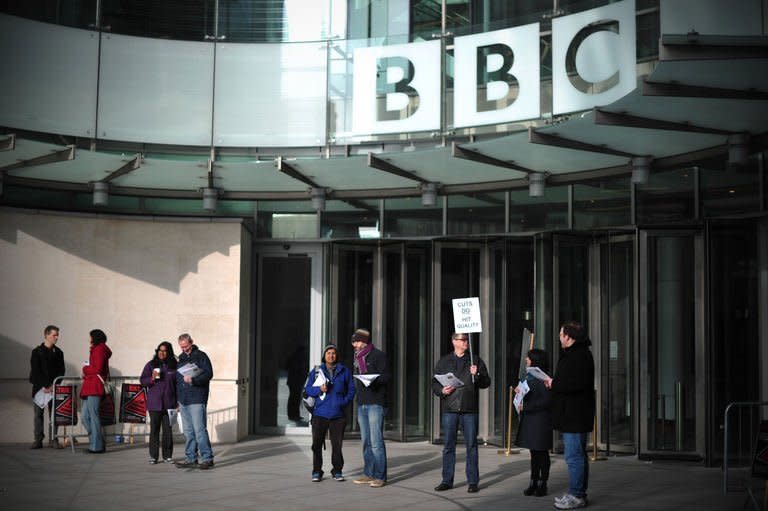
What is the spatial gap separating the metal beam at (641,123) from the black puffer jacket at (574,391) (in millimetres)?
2521

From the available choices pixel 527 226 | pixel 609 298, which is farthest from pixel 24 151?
pixel 609 298

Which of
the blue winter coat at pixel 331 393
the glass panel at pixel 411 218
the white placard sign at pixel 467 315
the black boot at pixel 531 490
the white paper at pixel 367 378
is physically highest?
the glass panel at pixel 411 218

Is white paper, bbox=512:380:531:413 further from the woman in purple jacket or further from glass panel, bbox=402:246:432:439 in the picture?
glass panel, bbox=402:246:432:439

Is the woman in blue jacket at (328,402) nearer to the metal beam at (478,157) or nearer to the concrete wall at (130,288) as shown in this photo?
the metal beam at (478,157)

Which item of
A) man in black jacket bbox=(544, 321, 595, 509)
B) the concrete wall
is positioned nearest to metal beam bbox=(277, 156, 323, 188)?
the concrete wall

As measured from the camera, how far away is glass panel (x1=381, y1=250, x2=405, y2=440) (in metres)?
16.6

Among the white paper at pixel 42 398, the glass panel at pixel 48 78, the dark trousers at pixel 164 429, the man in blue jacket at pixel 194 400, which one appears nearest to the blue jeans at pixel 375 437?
the man in blue jacket at pixel 194 400

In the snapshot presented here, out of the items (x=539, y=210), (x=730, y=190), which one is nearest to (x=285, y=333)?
(x=539, y=210)

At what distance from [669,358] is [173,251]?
799 centimetres

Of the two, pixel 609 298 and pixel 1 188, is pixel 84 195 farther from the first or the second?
pixel 609 298

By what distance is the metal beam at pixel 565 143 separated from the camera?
11.6 meters

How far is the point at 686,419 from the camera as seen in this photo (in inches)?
542

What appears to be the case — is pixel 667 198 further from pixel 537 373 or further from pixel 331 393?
pixel 331 393

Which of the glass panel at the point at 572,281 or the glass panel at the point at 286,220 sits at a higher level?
the glass panel at the point at 286,220
